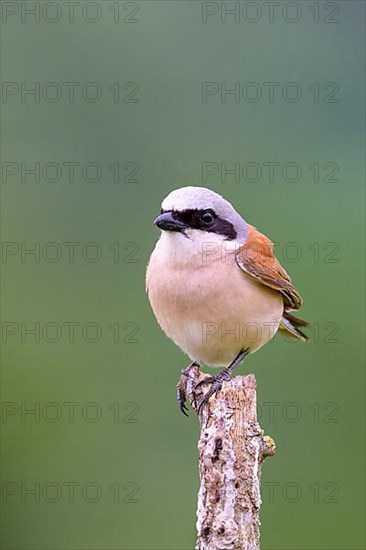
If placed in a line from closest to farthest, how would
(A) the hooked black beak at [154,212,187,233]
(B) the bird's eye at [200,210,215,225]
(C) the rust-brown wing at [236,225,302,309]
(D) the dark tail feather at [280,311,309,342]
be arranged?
(A) the hooked black beak at [154,212,187,233] → (B) the bird's eye at [200,210,215,225] → (C) the rust-brown wing at [236,225,302,309] → (D) the dark tail feather at [280,311,309,342]

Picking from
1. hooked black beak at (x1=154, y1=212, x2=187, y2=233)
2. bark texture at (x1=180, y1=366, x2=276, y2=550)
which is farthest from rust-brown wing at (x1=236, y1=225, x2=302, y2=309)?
bark texture at (x1=180, y1=366, x2=276, y2=550)

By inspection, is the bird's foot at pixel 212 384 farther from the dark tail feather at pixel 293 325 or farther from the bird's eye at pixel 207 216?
the dark tail feather at pixel 293 325

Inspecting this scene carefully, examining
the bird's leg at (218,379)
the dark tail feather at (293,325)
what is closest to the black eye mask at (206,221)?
the bird's leg at (218,379)

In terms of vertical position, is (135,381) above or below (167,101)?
below

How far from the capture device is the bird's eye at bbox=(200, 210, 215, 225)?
3572 mm

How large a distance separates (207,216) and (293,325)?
0.89 meters

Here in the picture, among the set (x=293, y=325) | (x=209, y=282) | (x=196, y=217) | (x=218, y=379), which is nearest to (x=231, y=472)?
(x=218, y=379)

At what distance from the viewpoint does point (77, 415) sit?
528 centimetres

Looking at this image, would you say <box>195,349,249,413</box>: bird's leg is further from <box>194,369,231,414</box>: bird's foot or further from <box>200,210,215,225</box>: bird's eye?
<box>200,210,215,225</box>: bird's eye

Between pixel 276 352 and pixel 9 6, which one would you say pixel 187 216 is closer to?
pixel 276 352

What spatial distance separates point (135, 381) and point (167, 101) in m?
2.18

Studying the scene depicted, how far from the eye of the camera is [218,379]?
3455 mm

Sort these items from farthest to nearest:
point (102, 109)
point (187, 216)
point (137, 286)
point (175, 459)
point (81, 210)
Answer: point (102, 109), point (81, 210), point (137, 286), point (175, 459), point (187, 216)

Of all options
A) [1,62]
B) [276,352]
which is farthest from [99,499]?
[1,62]
